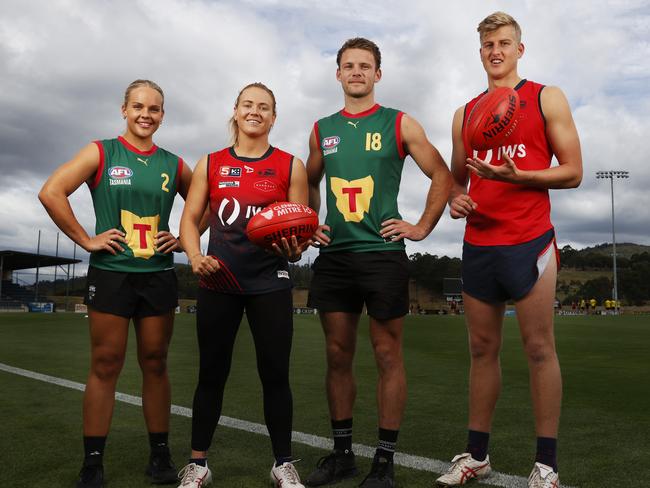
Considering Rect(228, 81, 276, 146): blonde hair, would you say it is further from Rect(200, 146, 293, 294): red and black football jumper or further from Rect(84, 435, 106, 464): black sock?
Rect(84, 435, 106, 464): black sock

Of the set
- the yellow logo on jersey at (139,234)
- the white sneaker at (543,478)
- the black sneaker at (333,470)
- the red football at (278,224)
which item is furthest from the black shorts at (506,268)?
the yellow logo on jersey at (139,234)

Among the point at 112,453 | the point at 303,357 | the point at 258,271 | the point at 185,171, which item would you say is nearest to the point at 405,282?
the point at 258,271

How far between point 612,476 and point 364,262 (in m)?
1.87

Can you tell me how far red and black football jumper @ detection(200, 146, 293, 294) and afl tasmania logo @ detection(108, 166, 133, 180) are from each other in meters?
0.50

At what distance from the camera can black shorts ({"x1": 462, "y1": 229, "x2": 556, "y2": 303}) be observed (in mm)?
3355

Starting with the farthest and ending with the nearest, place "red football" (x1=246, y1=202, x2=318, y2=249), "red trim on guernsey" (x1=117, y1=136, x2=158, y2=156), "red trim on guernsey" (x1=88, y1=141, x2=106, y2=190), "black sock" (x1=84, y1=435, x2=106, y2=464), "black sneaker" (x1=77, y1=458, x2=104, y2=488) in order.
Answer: "red trim on guernsey" (x1=117, y1=136, x2=158, y2=156)
"red trim on guernsey" (x1=88, y1=141, x2=106, y2=190)
"black sock" (x1=84, y1=435, x2=106, y2=464)
"black sneaker" (x1=77, y1=458, x2=104, y2=488)
"red football" (x1=246, y1=202, x2=318, y2=249)

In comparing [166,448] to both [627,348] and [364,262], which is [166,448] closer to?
[364,262]

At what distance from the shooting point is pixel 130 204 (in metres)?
3.69

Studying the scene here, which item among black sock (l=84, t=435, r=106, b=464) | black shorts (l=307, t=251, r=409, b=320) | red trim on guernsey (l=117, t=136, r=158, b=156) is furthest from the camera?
red trim on guernsey (l=117, t=136, r=158, b=156)

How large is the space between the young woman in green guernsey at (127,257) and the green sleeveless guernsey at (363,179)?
997 millimetres

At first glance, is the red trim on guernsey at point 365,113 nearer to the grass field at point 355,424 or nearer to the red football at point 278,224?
the red football at point 278,224

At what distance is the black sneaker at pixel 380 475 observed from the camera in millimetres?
3299

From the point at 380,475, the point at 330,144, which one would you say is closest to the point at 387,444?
the point at 380,475

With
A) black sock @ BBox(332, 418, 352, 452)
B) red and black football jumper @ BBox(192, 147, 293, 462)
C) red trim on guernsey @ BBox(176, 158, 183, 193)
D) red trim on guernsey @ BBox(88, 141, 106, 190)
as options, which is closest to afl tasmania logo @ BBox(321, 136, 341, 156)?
red and black football jumper @ BBox(192, 147, 293, 462)
